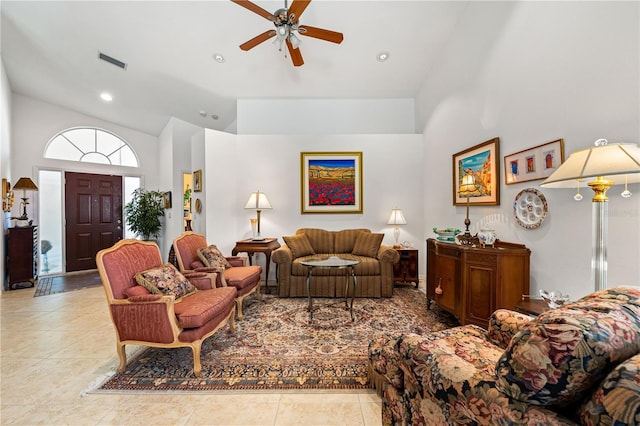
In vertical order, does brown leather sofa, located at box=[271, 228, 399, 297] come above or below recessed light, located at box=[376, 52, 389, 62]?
below

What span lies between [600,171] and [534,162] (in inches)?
48.3

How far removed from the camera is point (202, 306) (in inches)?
81.0

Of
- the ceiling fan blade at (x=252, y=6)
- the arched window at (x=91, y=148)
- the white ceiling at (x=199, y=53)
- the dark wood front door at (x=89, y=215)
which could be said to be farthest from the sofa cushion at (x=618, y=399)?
the arched window at (x=91, y=148)

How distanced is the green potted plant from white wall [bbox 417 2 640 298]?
246 inches

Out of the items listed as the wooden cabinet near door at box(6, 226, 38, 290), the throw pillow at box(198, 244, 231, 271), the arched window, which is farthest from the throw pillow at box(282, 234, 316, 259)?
the arched window

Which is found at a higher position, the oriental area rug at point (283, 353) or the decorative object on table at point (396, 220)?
the decorative object on table at point (396, 220)

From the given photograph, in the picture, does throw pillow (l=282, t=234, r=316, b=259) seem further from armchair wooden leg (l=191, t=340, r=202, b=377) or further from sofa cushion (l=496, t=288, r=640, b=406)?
sofa cushion (l=496, t=288, r=640, b=406)

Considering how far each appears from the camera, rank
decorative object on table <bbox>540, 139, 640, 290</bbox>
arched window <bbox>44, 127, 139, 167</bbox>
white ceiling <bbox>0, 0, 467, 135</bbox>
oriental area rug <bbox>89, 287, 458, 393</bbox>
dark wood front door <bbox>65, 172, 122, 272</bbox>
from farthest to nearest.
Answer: dark wood front door <bbox>65, 172, 122, 272</bbox> < arched window <bbox>44, 127, 139, 167</bbox> < white ceiling <bbox>0, 0, 467, 135</bbox> < oriental area rug <bbox>89, 287, 458, 393</bbox> < decorative object on table <bbox>540, 139, 640, 290</bbox>

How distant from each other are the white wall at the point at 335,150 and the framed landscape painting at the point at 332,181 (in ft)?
0.37

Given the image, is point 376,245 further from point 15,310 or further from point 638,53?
point 15,310

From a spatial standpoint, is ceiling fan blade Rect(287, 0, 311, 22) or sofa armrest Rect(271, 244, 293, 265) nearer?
ceiling fan blade Rect(287, 0, 311, 22)

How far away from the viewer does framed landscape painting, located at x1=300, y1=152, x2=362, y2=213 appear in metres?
4.71

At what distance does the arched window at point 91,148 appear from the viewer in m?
5.29

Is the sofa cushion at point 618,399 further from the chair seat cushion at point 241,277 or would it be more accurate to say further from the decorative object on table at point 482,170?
the chair seat cushion at point 241,277
